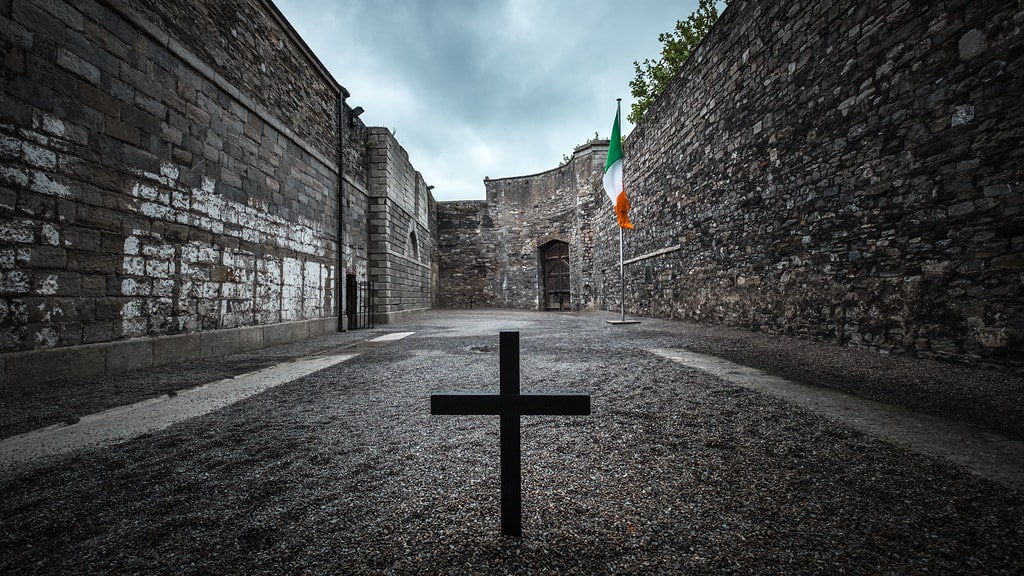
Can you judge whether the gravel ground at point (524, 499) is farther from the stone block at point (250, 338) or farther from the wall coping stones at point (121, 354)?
the stone block at point (250, 338)

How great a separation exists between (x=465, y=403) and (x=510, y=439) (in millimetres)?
196

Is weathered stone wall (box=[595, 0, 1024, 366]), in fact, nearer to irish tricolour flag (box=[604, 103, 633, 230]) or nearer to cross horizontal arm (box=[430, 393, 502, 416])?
irish tricolour flag (box=[604, 103, 633, 230])

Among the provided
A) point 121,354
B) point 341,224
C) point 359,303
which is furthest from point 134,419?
point 359,303

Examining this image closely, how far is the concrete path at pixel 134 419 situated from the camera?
181 centimetres

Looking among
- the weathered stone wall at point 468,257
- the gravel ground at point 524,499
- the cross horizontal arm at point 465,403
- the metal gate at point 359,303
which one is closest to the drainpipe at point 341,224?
the metal gate at point 359,303

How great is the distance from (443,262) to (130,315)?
1579cm

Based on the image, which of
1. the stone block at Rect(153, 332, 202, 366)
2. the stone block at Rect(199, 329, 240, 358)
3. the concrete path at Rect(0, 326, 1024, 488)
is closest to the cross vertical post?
the concrete path at Rect(0, 326, 1024, 488)

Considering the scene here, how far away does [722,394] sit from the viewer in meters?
2.52

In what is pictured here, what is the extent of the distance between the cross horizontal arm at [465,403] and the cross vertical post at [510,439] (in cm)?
3

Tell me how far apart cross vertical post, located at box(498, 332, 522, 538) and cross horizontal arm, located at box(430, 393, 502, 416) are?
1.3 inches

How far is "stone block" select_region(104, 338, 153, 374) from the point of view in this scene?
136 inches

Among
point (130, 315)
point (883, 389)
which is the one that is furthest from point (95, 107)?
point (883, 389)

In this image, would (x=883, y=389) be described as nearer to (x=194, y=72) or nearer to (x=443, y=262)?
(x=194, y=72)

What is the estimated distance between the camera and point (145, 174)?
3.81 meters
